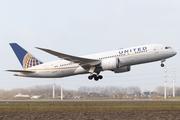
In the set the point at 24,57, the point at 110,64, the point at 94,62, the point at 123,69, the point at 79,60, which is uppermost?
the point at 24,57

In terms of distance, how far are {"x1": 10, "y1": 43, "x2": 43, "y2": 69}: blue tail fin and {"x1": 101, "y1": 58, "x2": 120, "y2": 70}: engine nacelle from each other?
499 inches

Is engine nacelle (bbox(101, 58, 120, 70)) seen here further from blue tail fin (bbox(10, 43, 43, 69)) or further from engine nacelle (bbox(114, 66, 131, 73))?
blue tail fin (bbox(10, 43, 43, 69))

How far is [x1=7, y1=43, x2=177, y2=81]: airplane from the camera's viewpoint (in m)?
35.3

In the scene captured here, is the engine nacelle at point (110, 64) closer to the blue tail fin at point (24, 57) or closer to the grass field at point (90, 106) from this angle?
the grass field at point (90, 106)

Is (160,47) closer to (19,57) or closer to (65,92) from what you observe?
(19,57)

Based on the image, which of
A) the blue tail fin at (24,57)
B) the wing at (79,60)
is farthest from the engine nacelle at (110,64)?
the blue tail fin at (24,57)

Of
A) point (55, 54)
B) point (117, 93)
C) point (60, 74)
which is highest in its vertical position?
point (55, 54)

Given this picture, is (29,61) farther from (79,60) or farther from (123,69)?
(123,69)

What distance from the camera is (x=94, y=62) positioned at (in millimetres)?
37438

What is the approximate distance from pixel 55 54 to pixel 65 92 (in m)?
40.6

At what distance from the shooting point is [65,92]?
75000mm

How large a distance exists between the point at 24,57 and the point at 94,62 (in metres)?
14.9

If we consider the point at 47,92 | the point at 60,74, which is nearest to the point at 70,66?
the point at 60,74

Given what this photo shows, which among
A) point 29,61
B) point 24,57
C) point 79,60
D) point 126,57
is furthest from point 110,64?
point 24,57
